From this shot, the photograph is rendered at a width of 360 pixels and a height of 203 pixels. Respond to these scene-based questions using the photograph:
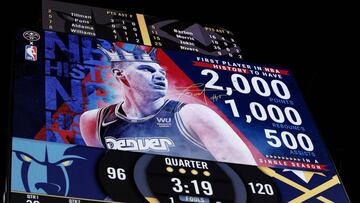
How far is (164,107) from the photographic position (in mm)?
6504

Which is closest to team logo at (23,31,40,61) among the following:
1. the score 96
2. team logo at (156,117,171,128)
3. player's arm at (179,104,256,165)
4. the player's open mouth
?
the player's open mouth

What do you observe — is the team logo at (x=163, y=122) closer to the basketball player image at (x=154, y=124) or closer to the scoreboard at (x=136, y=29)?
the basketball player image at (x=154, y=124)

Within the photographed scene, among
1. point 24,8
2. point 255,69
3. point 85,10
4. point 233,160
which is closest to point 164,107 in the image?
point 233,160

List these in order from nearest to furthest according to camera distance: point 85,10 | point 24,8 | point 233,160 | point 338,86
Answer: point 233,160
point 85,10
point 24,8
point 338,86

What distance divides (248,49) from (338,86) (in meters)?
0.98

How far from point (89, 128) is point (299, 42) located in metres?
3.42

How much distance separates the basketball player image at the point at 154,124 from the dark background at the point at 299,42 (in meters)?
1.76

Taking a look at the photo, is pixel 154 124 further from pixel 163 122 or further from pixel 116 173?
pixel 116 173

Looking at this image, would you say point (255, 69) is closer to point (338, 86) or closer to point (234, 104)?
point (234, 104)

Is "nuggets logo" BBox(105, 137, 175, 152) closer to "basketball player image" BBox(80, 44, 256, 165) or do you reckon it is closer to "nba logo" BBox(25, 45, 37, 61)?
"basketball player image" BBox(80, 44, 256, 165)

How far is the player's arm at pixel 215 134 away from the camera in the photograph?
6180 millimetres

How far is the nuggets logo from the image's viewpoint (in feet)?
19.4

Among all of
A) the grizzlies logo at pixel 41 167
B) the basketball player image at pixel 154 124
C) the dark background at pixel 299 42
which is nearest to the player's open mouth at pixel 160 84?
the basketball player image at pixel 154 124

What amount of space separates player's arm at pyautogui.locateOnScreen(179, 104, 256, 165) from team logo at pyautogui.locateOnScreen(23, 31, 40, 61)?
44.8 inches
